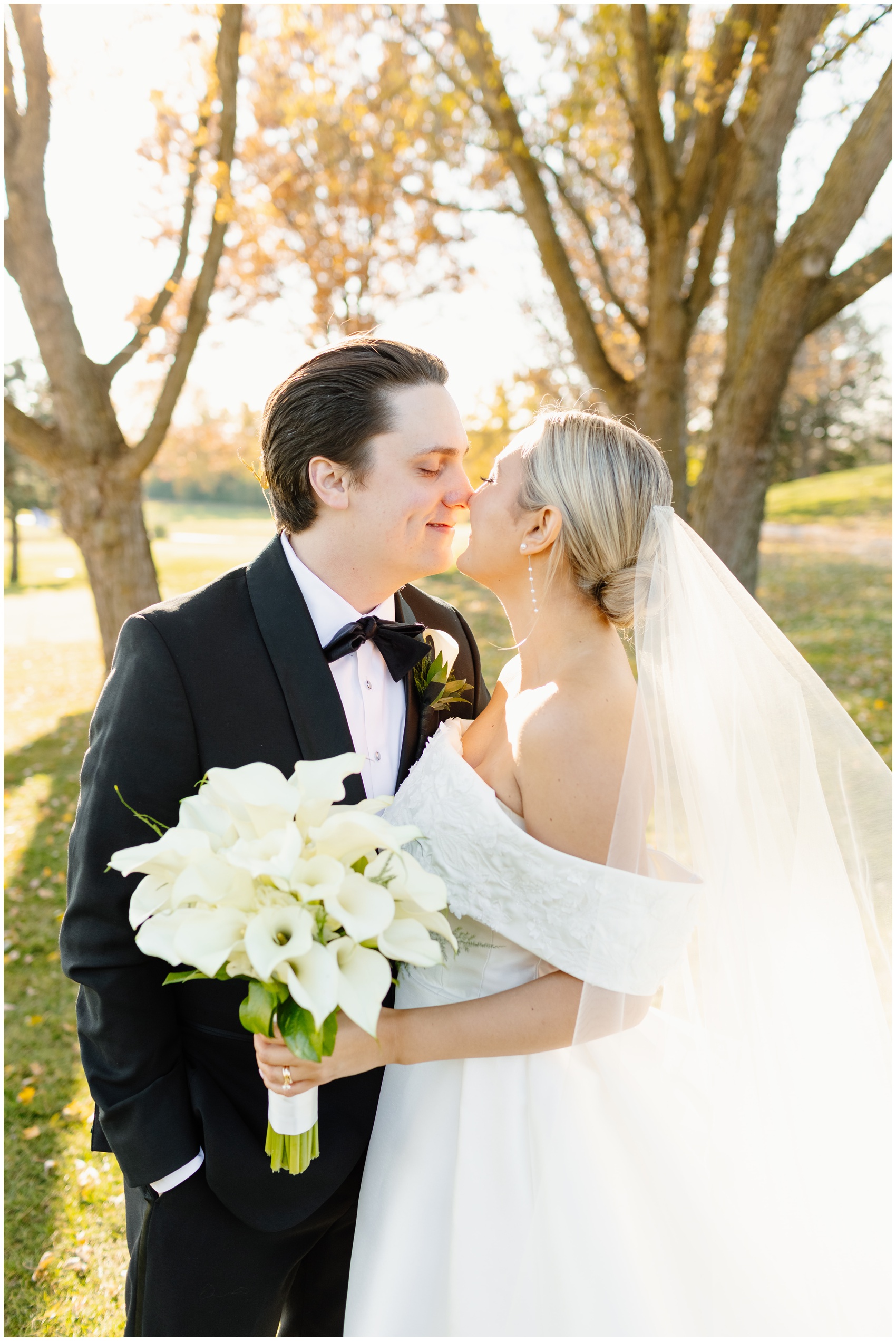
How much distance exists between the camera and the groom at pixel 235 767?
2205mm

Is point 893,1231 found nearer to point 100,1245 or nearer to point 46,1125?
point 100,1245

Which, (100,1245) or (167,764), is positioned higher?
(167,764)

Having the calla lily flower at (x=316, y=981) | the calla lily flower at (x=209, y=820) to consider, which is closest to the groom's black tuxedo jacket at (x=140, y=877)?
the calla lily flower at (x=209, y=820)

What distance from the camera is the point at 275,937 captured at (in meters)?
1.55

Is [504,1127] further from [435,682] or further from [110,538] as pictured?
[110,538]

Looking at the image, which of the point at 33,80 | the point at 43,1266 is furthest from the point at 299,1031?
the point at 33,80

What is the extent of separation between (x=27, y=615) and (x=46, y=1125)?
735 inches

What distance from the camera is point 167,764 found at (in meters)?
2.20

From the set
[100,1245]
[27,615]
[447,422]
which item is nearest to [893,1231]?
[447,422]

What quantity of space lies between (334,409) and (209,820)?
145cm

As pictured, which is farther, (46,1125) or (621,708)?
(46,1125)

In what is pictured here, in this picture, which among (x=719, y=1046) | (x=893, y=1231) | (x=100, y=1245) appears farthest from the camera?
(x=100, y=1245)

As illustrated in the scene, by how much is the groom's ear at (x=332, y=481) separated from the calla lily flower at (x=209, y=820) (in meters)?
1.17

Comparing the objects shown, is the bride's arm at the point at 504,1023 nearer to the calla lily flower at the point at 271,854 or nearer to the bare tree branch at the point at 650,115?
the calla lily flower at the point at 271,854
